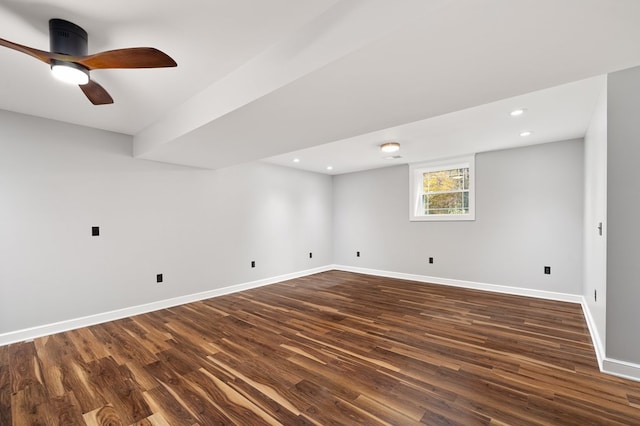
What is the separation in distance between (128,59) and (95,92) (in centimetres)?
78

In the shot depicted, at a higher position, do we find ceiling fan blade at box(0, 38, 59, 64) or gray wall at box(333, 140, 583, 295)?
ceiling fan blade at box(0, 38, 59, 64)

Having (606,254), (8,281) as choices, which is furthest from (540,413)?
(8,281)

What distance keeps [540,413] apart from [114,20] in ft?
11.6

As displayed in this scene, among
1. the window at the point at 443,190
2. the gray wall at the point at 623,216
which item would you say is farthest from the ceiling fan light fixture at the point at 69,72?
the window at the point at 443,190

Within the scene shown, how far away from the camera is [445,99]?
2.03 m

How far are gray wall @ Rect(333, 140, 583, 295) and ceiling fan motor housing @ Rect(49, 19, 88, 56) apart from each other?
17.0 ft

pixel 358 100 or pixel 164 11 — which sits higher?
pixel 164 11

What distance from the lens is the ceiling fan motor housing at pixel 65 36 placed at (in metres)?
1.62

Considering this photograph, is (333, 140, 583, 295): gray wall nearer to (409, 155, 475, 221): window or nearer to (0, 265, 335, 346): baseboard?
(409, 155, 475, 221): window

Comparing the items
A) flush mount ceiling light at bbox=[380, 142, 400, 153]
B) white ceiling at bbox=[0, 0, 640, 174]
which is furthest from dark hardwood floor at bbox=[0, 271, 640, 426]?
flush mount ceiling light at bbox=[380, 142, 400, 153]

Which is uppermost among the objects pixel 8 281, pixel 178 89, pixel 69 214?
pixel 178 89

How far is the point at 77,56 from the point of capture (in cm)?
161

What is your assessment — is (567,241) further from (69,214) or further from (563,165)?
(69,214)

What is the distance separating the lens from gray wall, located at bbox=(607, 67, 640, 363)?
6.58ft
